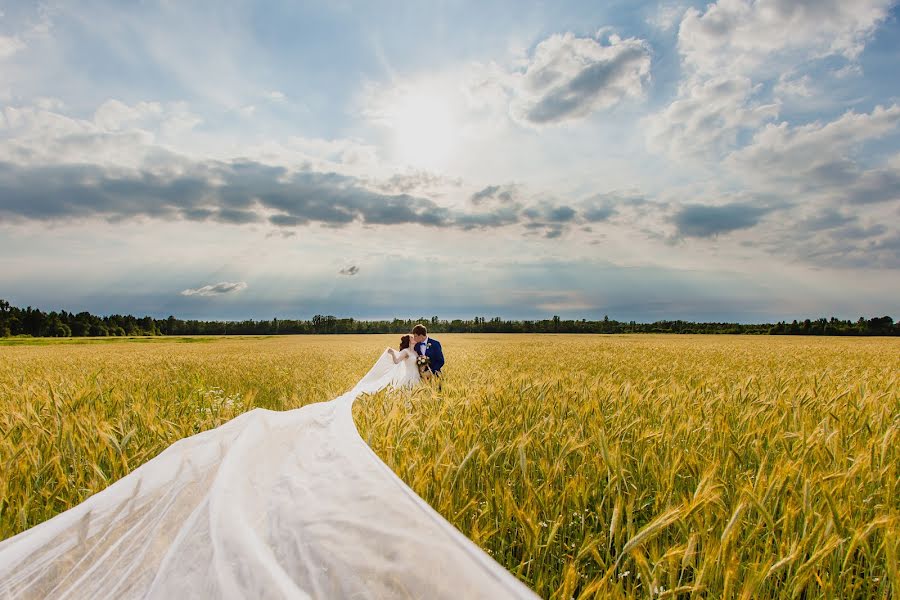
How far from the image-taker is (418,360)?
865cm

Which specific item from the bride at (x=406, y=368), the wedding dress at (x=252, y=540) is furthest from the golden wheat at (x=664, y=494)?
the bride at (x=406, y=368)

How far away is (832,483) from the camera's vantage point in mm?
2338

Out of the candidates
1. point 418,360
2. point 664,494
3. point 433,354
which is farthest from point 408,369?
point 664,494

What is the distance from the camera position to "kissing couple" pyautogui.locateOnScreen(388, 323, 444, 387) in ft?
28.4

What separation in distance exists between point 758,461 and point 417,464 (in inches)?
94.6

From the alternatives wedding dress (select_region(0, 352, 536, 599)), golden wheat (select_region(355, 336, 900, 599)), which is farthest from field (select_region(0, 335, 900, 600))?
wedding dress (select_region(0, 352, 536, 599))

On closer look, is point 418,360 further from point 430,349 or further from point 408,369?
point 430,349

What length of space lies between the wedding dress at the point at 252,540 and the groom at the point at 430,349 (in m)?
5.99

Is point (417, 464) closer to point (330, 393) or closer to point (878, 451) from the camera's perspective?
point (878, 451)

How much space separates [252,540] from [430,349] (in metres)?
7.11

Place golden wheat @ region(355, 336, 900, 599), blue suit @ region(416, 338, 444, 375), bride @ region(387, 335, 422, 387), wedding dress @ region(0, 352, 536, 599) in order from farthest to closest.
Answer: blue suit @ region(416, 338, 444, 375) < bride @ region(387, 335, 422, 387) < golden wheat @ region(355, 336, 900, 599) < wedding dress @ region(0, 352, 536, 599)

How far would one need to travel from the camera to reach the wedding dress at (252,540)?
1.55 metres

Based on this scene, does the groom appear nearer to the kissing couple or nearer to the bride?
the kissing couple

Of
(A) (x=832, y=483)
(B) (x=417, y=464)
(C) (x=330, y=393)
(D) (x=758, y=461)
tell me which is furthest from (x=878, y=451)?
(C) (x=330, y=393)
